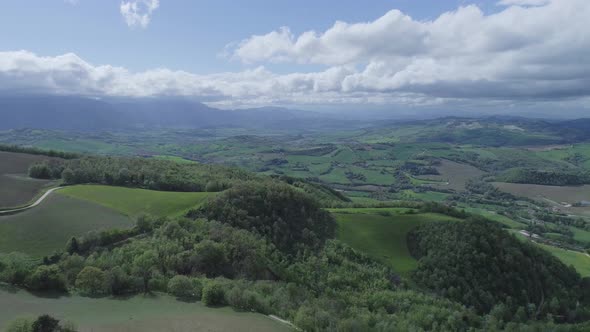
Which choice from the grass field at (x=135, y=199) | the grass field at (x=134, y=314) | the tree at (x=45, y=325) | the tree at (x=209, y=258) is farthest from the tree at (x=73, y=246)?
the tree at (x=45, y=325)

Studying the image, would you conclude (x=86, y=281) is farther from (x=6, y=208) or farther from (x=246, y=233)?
(x=6, y=208)

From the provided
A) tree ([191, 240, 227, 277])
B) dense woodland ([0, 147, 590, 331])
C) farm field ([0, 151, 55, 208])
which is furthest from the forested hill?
tree ([191, 240, 227, 277])

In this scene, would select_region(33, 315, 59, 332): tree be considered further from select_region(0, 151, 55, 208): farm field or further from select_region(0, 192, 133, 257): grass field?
select_region(0, 151, 55, 208): farm field

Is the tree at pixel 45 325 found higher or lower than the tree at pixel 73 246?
higher

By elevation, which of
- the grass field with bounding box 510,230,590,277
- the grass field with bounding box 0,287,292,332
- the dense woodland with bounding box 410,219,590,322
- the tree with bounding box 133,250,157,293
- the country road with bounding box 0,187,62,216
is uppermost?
the country road with bounding box 0,187,62,216

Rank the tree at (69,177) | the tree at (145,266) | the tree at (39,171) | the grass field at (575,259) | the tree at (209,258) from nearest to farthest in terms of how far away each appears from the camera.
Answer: the tree at (145,266), the tree at (209,258), the grass field at (575,259), the tree at (69,177), the tree at (39,171)

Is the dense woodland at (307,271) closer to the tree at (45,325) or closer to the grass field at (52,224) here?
the grass field at (52,224)
